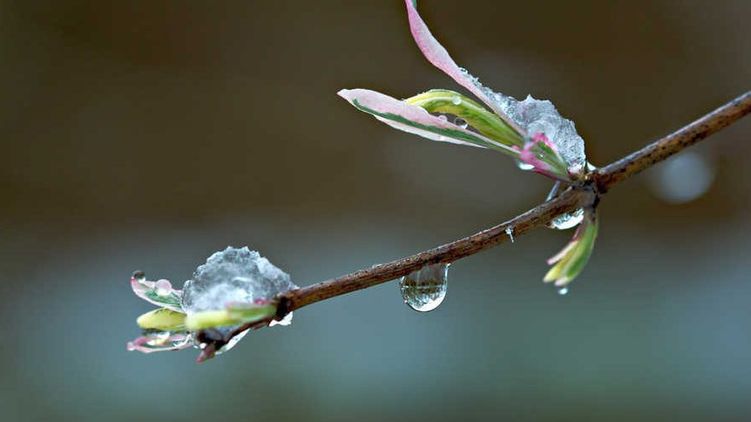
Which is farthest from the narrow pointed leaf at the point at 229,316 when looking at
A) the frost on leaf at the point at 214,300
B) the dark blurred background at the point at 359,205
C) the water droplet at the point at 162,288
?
the dark blurred background at the point at 359,205

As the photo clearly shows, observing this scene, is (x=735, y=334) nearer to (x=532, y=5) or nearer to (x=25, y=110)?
(x=532, y=5)

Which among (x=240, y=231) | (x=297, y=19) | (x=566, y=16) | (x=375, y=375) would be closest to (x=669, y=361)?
(x=375, y=375)

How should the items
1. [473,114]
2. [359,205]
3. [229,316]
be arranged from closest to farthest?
[229,316]
[473,114]
[359,205]

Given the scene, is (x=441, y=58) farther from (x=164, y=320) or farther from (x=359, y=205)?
(x=359, y=205)

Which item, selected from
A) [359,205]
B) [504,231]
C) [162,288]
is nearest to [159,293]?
[162,288]

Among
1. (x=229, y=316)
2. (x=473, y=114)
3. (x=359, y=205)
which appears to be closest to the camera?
(x=229, y=316)

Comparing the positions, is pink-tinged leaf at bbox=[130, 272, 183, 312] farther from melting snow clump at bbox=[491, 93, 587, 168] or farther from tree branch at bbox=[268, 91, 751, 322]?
melting snow clump at bbox=[491, 93, 587, 168]

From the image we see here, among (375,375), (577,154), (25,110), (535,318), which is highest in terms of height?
(25,110)
